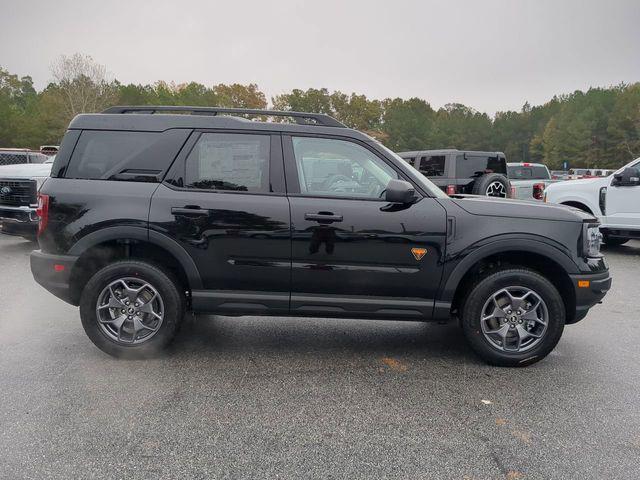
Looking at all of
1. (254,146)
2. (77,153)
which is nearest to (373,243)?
(254,146)

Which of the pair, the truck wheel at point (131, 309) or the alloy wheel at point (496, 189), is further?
the alloy wheel at point (496, 189)

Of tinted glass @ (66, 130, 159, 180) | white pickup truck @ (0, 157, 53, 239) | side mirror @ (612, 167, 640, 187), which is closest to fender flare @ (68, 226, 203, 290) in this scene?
tinted glass @ (66, 130, 159, 180)

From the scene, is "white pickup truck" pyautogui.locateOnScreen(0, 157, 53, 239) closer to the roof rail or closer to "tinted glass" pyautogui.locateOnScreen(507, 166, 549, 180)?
the roof rail

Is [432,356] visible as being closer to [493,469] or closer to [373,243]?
[373,243]

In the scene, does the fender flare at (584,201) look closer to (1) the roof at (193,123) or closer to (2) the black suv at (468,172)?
(2) the black suv at (468,172)

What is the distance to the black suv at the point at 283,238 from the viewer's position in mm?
3859

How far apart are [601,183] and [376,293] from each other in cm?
767

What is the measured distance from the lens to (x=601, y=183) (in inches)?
373

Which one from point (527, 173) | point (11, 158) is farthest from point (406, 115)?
point (11, 158)

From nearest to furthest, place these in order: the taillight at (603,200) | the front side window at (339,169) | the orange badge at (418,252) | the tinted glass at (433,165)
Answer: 1. the orange badge at (418,252)
2. the front side window at (339,169)
3. the taillight at (603,200)
4. the tinted glass at (433,165)

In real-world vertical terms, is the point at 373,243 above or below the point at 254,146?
below

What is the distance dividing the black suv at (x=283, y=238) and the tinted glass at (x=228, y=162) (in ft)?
0.04

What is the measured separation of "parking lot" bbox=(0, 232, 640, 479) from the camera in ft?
8.66

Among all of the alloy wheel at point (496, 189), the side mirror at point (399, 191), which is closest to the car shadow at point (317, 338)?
the side mirror at point (399, 191)
